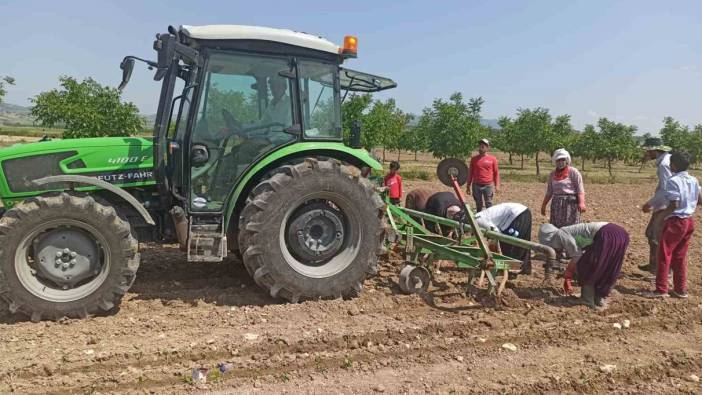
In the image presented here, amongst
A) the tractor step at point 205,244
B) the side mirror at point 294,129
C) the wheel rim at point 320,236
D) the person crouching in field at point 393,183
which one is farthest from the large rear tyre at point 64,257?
the person crouching in field at point 393,183

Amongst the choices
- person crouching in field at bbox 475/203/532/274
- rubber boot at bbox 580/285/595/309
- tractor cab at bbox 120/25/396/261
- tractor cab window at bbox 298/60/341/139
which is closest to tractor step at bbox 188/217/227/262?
tractor cab at bbox 120/25/396/261

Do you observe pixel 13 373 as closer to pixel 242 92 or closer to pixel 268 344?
pixel 268 344

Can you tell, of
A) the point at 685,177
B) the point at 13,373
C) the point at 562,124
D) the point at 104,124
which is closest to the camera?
the point at 13,373

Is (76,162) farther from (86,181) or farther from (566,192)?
(566,192)

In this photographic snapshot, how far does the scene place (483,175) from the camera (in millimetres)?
7801

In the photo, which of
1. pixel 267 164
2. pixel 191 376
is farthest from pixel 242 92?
pixel 191 376

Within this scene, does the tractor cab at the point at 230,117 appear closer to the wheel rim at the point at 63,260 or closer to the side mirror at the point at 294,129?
the side mirror at the point at 294,129

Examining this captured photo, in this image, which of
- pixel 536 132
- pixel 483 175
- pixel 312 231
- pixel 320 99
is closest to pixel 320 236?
pixel 312 231

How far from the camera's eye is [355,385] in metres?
3.19

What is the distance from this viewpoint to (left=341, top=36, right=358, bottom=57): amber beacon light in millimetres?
4434

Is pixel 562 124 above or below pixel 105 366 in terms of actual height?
above

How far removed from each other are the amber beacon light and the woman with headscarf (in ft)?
9.63

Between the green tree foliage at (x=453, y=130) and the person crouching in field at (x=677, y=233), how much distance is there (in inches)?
995

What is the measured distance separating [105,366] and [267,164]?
2.00 m
